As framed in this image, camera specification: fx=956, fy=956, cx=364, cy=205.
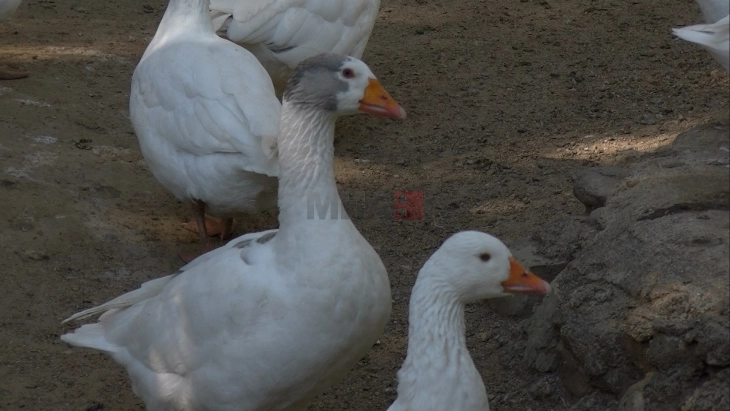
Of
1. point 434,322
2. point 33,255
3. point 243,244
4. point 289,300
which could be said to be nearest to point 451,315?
point 434,322

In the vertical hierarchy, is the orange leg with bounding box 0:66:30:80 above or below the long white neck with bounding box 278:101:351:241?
below

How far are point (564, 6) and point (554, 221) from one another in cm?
426

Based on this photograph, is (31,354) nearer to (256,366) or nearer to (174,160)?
(174,160)

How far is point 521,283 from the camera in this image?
3709 mm

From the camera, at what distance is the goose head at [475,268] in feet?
11.9

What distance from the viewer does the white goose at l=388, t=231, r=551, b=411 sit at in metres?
3.55

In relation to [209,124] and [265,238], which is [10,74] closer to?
[209,124]

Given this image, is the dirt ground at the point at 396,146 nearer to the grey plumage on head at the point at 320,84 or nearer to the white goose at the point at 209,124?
the white goose at the point at 209,124

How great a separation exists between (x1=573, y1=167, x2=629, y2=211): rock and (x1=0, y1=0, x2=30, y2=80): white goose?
14.3ft

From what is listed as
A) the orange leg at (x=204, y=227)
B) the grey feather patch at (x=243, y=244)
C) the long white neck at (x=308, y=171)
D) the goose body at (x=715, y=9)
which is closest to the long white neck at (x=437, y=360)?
the long white neck at (x=308, y=171)

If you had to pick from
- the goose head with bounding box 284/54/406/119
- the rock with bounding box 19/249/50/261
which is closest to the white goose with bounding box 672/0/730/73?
the goose head with bounding box 284/54/406/119

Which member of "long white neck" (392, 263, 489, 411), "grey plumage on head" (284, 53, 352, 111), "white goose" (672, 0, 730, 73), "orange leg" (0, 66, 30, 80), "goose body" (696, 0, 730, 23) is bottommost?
"orange leg" (0, 66, 30, 80)

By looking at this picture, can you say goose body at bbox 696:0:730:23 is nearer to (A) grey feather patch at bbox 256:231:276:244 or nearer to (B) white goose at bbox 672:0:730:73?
(B) white goose at bbox 672:0:730:73

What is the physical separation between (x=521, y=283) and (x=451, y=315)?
0.30 meters
